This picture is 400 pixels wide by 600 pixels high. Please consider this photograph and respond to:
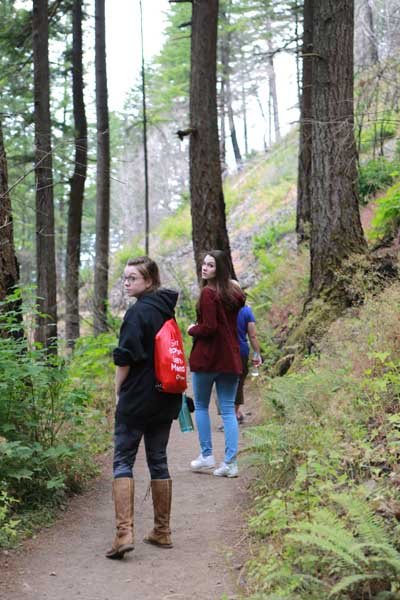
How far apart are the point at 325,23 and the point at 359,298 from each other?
13.8 ft

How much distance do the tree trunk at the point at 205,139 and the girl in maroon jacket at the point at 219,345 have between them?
5757 mm

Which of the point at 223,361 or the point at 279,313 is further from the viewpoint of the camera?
the point at 279,313

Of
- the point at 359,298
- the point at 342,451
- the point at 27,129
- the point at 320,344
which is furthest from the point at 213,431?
the point at 27,129

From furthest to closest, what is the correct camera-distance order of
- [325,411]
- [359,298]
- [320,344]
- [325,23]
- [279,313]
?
[279,313], [325,23], [359,298], [320,344], [325,411]

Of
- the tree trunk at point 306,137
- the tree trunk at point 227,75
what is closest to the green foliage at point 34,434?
the tree trunk at point 306,137

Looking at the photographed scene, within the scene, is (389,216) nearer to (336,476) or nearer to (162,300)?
(162,300)

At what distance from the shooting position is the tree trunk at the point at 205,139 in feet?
42.8

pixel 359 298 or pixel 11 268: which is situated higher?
pixel 11 268

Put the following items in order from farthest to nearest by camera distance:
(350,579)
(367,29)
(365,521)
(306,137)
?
1. (367,29)
2. (306,137)
3. (365,521)
4. (350,579)

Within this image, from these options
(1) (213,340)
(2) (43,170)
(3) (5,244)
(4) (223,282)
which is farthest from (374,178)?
(3) (5,244)

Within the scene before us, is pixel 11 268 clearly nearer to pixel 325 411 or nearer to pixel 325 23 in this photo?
pixel 325 411

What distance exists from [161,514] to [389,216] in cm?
739

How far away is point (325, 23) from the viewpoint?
1057 cm

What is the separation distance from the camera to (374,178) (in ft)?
48.6
